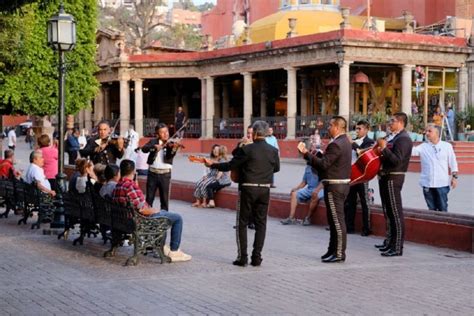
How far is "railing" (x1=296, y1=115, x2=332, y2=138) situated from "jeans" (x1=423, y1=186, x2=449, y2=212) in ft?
55.9

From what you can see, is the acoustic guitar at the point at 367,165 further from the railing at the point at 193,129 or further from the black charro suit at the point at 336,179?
the railing at the point at 193,129

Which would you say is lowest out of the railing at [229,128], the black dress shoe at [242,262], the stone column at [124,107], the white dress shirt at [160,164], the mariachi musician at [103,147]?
the black dress shoe at [242,262]

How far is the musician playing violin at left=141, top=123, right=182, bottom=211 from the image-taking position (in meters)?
12.2

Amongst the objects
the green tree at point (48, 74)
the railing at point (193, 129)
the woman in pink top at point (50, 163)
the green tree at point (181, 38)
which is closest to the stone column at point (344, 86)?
the green tree at point (48, 74)

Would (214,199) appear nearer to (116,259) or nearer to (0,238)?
(0,238)

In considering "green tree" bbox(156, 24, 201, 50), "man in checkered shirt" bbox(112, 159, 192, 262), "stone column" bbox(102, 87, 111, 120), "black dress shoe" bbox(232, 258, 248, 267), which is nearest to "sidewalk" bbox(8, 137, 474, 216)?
"black dress shoe" bbox(232, 258, 248, 267)

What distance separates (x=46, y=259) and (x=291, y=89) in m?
22.2

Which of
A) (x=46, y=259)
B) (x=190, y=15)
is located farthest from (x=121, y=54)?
(x=190, y=15)

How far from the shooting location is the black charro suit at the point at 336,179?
951cm

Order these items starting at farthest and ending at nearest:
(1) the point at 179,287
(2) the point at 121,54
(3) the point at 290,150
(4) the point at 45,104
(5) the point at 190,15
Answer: (5) the point at 190,15 < (2) the point at 121,54 < (3) the point at 290,150 < (4) the point at 45,104 < (1) the point at 179,287

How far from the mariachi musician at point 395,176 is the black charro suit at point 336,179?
2.49 feet

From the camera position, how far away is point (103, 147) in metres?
14.1

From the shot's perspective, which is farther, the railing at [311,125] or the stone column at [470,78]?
the stone column at [470,78]

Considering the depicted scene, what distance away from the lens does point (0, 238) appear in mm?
11984
